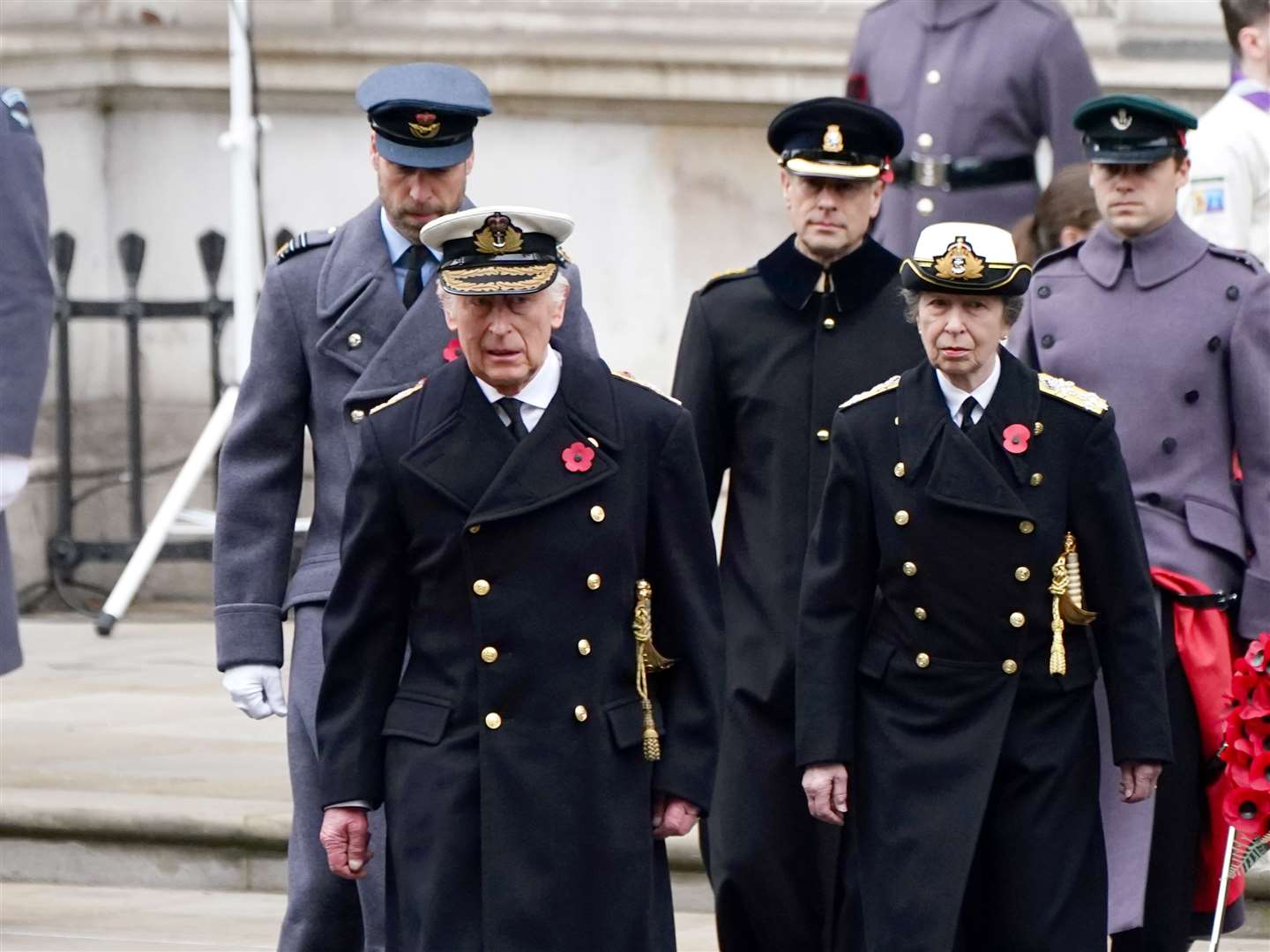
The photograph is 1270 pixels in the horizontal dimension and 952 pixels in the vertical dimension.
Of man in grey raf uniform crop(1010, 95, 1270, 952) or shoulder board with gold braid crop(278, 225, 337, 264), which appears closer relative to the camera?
shoulder board with gold braid crop(278, 225, 337, 264)

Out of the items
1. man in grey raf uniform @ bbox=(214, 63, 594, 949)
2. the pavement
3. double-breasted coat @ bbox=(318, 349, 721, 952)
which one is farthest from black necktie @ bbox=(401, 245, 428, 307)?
the pavement

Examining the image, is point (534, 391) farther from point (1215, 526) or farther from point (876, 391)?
point (1215, 526)

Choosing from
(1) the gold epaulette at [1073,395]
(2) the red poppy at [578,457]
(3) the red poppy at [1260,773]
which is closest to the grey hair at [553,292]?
(2) the red poppy at [578,457]

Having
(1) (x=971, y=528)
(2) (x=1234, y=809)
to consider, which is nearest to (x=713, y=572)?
(1) (x=971, y=528)

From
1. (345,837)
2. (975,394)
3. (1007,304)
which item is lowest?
(345,837)

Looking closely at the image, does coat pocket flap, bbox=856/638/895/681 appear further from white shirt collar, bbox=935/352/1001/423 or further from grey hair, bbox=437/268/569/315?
grey hair, bbox=437/268/569/315

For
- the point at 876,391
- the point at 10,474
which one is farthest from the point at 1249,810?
the point at 10,474

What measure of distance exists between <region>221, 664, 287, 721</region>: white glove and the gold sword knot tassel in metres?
0.95

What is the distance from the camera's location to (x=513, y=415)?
209 inches

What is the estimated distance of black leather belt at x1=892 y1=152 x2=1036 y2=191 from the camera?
8.91 metres

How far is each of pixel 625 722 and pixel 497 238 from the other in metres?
0.86

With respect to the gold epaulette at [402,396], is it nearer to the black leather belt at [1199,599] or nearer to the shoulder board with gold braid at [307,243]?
the shoulder board with gold braid at [307,243]

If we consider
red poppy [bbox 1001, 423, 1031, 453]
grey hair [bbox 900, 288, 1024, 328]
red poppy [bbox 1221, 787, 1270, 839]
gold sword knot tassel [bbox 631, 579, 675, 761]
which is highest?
grey hair [bbox 900, 288, 1024, 328]

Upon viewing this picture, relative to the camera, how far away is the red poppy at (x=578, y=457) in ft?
17.2
